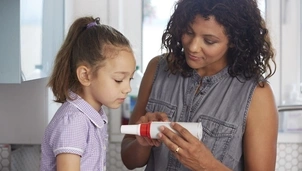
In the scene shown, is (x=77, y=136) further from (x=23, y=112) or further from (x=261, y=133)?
(x=23, y=112)

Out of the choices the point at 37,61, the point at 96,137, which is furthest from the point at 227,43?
the point at 37,61

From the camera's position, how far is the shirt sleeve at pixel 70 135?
950 millimetres

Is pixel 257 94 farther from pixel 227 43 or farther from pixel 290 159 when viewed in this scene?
pixel 290 159

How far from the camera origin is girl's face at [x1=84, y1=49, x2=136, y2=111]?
3.34 feet

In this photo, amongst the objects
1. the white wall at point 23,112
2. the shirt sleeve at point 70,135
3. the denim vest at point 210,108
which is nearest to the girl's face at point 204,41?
the denim vest at point 210,108

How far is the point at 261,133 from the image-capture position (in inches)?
49.0

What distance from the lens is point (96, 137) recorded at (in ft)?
3.42

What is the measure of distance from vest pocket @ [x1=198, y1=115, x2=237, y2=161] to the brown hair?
1.17ft

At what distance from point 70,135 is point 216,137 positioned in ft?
1.52

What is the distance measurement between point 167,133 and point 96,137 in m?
0.16

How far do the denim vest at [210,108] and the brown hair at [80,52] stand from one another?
1.05 feet

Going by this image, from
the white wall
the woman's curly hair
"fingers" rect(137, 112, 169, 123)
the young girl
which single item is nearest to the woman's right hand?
"fingers" rect(137, 112, 169, 123)

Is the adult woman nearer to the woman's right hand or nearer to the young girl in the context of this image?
the woman's right hand

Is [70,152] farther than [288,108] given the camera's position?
No
